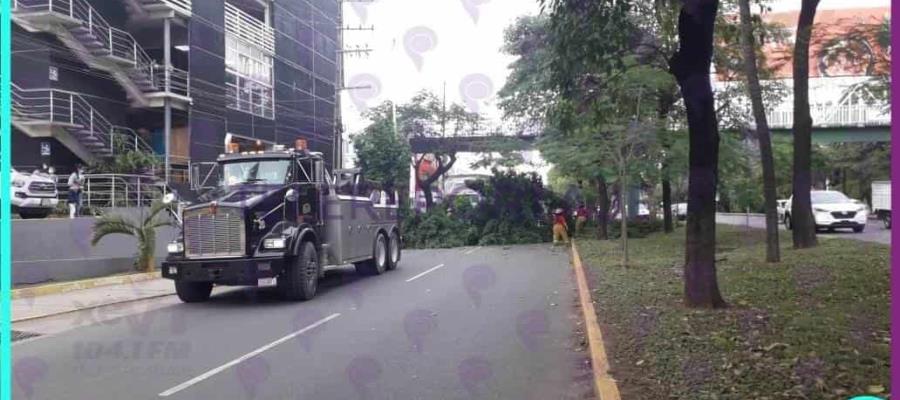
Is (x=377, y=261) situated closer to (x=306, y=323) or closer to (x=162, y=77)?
(x=306, y=323)

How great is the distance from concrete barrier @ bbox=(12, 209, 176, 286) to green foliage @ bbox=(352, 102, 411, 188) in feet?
60.7

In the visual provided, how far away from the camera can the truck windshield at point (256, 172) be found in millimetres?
13531

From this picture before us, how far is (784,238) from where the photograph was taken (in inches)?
827

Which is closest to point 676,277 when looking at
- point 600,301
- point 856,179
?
point 600,301

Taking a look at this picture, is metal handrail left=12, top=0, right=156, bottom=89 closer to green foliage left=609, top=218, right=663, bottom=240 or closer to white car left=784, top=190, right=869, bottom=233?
green foliage left=609, top=218, right=663, bottom=240

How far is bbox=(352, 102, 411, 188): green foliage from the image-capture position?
1457 inches

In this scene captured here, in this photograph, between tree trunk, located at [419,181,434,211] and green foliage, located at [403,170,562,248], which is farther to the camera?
tree trunk, located at [419,181,434,211]

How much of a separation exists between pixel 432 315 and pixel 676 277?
15.9 feet

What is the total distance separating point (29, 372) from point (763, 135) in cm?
1349

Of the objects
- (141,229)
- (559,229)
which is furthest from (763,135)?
(141,229)

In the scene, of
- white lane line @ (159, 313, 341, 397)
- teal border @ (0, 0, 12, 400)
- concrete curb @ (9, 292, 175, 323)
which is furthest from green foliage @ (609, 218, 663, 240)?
teal border @ (0, 0, 12, 400)

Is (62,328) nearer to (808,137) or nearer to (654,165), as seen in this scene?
(808,137)

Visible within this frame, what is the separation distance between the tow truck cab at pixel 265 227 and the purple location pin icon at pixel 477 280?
2652 millimetres

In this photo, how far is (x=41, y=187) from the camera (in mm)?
18203
